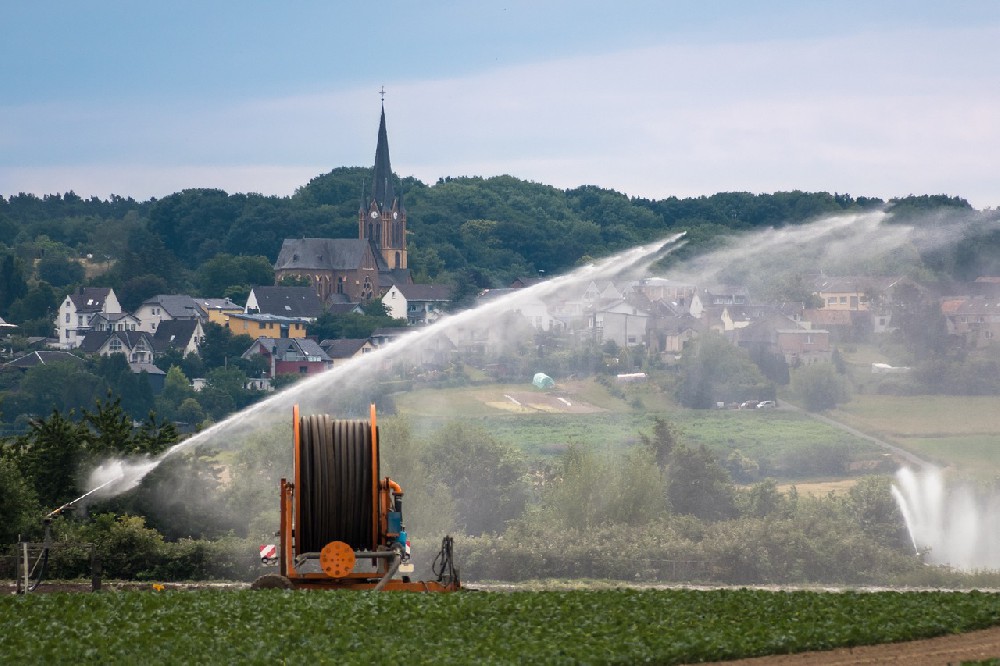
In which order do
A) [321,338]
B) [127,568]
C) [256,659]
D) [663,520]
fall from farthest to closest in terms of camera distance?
[321,338]
[663,520]
[127,568]
[256,659]

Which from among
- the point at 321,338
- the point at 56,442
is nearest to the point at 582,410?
the point at 56,442

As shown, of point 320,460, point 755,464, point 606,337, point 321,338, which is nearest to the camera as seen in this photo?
point 320,460

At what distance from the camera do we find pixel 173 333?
615 feet

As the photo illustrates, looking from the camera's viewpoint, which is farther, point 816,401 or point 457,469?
point 816,401

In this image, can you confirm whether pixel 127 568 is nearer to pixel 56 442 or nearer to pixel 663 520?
pixel 56 442

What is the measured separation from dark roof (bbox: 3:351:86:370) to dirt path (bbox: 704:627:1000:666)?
464ft

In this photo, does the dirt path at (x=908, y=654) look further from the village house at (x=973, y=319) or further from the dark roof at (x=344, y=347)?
the dark roof at (x=344, y=347)

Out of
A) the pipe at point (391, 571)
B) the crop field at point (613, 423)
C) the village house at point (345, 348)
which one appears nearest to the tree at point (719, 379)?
the crop field at point (613, 423)

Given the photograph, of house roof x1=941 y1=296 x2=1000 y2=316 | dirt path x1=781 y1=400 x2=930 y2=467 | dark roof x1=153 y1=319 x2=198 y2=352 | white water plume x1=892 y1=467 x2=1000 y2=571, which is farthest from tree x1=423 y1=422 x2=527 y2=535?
dark roof x1=153 y1=319 x2=198 y2=352

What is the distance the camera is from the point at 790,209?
15838 centimetres

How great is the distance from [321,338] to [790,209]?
159 ft

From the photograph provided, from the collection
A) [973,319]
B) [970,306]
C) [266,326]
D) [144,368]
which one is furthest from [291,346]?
[973,319]

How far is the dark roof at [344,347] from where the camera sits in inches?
5802

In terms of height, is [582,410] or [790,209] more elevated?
[790,209]
